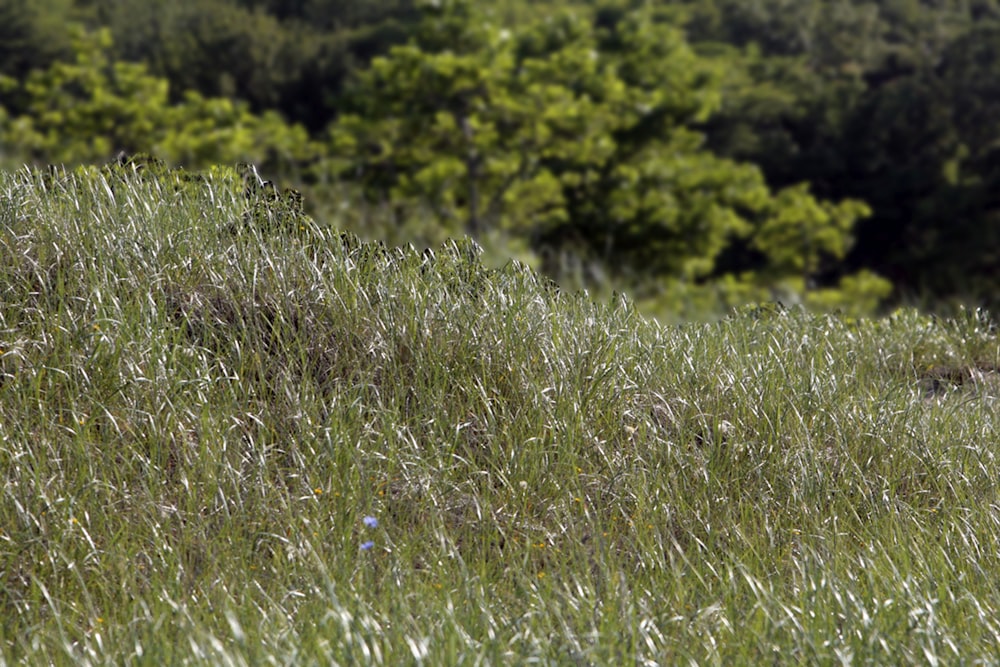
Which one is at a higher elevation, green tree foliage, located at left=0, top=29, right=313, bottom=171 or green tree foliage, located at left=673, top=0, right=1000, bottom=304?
green tree foliage, located at left=0, top=29, right=313, bottom=171

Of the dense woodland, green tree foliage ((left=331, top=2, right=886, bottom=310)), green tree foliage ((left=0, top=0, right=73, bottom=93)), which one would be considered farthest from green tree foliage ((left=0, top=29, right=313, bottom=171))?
green tree foliage ((left=0, top=0, right=73, bottom=93))

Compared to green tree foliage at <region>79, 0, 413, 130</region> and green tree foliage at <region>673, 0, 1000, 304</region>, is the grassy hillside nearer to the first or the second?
green tree foliage at <region>673, 0, 1000, 304</region>

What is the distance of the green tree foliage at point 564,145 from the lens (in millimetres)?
18641

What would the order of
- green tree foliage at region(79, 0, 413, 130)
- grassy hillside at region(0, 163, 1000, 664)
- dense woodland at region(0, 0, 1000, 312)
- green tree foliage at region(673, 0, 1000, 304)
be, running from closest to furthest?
grassy hillside at region(0, 163, 1000, 664), dense woodland at region(0, 0, 1000, 312), green tree foliage at region(673, 0, 1000, 304), green tree foliage at region(79, 0, 413, 130)

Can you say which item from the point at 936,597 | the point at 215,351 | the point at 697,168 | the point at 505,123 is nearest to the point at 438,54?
the point at 505,123

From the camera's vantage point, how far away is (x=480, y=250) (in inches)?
194

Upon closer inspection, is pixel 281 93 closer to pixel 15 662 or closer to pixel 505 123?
pixel 505 123

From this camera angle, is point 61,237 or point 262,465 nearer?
point 262,465

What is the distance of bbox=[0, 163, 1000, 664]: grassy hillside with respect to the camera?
2.88 m

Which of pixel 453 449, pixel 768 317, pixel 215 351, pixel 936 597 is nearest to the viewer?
pixel 936 597

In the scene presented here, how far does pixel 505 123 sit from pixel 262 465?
660 inches

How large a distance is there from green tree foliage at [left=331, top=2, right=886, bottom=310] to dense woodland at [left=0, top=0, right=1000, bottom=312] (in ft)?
0.18

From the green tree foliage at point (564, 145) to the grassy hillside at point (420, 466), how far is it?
12.5m

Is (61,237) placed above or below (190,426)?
above
